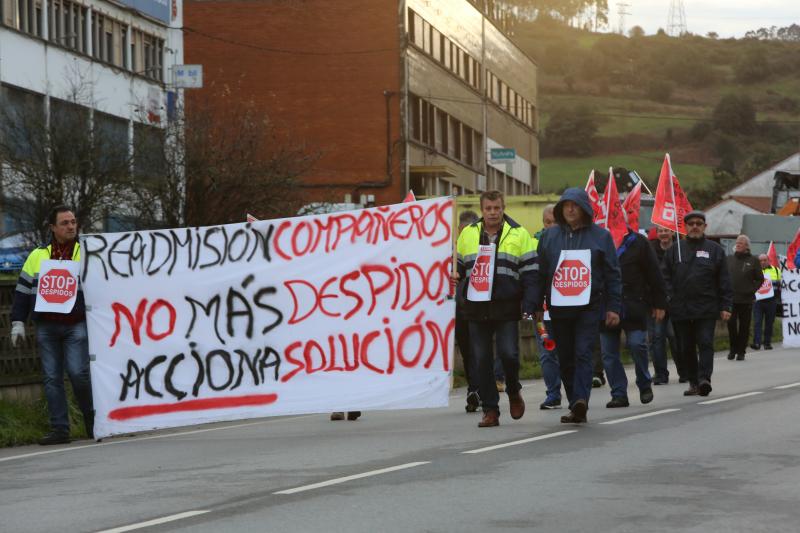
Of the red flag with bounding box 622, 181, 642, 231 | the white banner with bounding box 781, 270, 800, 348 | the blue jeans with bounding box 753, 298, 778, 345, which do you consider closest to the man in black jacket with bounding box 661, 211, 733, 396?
the red flag with bounding box 622, 181, 642, 231

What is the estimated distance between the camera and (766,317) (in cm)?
2927

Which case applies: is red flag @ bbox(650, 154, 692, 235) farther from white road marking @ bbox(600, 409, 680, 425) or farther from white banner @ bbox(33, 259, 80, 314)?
white banner @ bbox(33, 259, 80, 314)

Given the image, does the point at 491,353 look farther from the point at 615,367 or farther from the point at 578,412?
the point at 615,367

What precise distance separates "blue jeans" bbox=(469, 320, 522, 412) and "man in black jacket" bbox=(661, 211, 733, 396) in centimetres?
367

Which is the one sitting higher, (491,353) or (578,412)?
(491,353)

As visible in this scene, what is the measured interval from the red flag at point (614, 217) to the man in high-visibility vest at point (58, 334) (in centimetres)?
570

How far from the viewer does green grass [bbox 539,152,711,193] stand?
15588cm

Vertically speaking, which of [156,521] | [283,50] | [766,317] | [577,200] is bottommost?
[156,521]

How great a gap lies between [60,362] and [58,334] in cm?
26

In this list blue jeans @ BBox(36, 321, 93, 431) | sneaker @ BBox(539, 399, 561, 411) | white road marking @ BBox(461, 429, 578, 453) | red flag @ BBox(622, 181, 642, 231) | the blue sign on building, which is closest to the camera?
white road marking @ BBox(461, 429, 578, 453)

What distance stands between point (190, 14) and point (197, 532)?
52.5 m

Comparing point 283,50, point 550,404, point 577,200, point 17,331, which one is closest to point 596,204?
point 550,404

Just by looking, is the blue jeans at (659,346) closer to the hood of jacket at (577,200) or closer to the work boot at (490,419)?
the hood of jacket at (577,200)

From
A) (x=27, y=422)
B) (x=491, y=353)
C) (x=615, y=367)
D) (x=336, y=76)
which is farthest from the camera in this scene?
(x=336, y=76)
